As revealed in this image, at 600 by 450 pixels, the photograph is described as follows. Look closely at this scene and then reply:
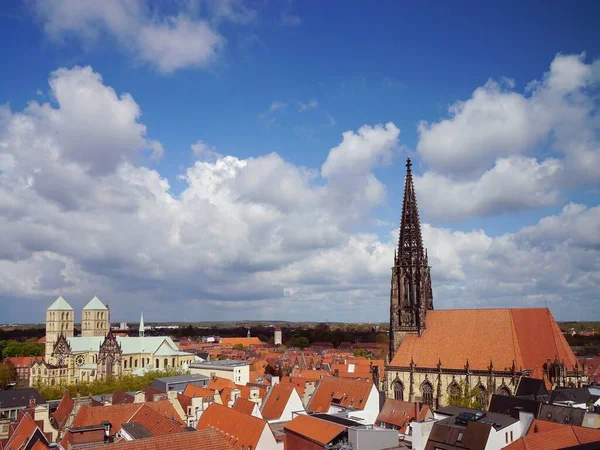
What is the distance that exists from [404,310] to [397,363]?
737 cm

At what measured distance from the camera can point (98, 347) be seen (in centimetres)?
13275

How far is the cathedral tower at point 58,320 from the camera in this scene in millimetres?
150500

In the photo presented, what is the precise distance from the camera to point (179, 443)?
32.7 metres

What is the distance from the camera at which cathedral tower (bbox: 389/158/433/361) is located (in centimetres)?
7631

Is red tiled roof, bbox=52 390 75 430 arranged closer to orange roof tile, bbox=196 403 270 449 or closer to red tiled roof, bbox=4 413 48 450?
red tiled roof, bbox=4 413 48 450

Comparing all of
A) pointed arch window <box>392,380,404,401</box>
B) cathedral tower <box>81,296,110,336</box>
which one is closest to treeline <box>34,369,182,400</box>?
pointed arch window <box>392,380,404,401</box>

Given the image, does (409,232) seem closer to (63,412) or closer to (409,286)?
(409,286)

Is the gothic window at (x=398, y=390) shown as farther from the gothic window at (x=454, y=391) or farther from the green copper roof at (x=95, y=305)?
the green copper roof at (x=95, y=305)

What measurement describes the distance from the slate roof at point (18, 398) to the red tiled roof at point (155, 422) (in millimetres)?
30129

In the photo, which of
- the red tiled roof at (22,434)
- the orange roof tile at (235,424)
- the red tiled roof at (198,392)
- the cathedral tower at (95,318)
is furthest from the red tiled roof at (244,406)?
the cathedral tower at (95,318)

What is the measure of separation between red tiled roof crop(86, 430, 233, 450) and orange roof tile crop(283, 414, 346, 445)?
1311 centimetres

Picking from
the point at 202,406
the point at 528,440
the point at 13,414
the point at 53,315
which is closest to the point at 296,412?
the point at 202,406

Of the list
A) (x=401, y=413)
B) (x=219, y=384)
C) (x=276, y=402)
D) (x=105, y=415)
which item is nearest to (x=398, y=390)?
(x=401, y=413)

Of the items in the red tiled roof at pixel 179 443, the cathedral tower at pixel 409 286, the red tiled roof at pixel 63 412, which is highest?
the cathedral tower at pixel 409 286
